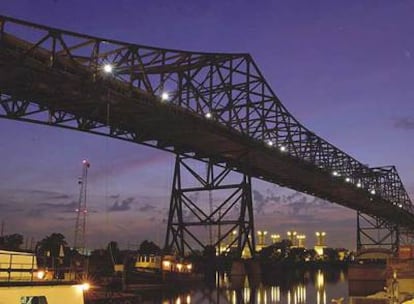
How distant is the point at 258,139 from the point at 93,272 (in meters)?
29.6

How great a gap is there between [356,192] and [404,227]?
50.9 m

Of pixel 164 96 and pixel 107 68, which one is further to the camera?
pixel 164 96

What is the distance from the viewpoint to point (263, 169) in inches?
3243

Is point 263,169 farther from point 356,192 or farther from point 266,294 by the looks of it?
point 356,192

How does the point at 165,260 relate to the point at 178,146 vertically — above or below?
below

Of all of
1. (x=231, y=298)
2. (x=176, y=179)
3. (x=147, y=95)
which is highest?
(x=147, y=95)

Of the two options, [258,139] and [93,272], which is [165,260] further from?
[258,139]

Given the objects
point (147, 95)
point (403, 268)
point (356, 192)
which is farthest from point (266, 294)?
point (356, 192)

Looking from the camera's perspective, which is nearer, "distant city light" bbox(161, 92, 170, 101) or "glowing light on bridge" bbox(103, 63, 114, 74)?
"glowing light on bridge" bbox(103, 63, 114, 74)

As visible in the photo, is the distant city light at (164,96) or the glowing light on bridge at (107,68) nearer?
the glowing light on bridge at (107,68)

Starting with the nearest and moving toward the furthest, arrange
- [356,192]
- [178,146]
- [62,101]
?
[62,101], [178,146], [356,192]

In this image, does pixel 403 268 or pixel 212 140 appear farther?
pixel 212 140

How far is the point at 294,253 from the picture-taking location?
193m

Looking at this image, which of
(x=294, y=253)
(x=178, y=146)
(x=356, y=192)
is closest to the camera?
(x=178, y=146)
